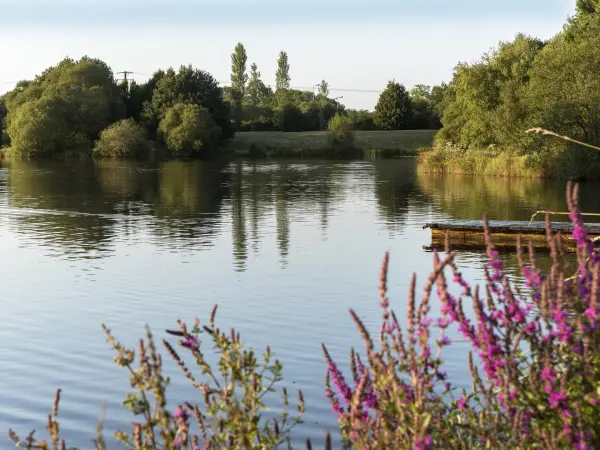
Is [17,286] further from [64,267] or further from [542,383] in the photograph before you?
[542,383]

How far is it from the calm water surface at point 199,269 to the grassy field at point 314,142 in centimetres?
4680

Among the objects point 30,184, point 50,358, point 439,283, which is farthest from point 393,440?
point 30,184

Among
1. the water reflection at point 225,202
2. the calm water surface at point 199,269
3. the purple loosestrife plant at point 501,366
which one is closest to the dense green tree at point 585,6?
the water reflection at point 225,202

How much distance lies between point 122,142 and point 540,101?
164 ft

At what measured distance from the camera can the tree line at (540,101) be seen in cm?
4728

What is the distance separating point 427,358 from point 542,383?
4.10 feet

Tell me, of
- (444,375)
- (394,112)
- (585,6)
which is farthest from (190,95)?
(444,375)

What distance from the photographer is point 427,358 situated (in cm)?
379

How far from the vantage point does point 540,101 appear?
1887 inches

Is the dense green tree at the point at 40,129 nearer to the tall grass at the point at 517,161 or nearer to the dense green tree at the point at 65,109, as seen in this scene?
the dense green tree at the point at 65,109

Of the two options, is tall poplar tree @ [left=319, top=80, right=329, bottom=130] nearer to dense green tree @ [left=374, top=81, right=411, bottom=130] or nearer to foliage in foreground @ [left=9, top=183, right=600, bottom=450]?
dense green tree @ [left=374, top=81, right=411, bottom=130]

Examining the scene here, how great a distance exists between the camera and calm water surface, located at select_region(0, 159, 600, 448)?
453 inches

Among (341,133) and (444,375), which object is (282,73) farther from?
(444,375)

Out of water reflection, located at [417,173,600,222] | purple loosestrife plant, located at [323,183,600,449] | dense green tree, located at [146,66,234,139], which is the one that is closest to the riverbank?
water reflection, located at [417,173,600,222]
